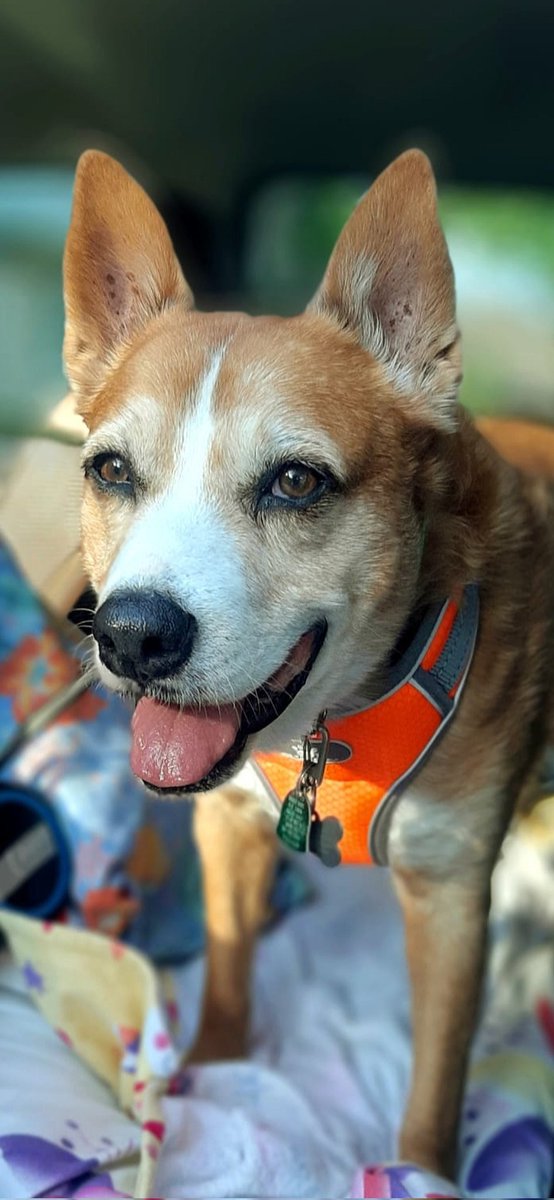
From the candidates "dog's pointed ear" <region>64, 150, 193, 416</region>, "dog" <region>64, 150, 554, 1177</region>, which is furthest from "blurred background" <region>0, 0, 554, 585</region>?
Answer: "dog" <region>64, 150, 554, 1177</region>

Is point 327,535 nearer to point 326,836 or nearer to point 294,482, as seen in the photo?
point 294,482

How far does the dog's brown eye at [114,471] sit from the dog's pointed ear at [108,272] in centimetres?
20

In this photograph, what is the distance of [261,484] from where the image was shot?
1.12m

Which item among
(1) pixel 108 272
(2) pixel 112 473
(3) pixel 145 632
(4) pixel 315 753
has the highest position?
(1) pixel 108 272

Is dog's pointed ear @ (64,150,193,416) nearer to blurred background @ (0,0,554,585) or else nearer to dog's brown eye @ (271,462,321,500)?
dog's brown eye @ (271,462,321,500)

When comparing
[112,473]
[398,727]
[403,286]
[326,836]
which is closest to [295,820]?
[326,836]

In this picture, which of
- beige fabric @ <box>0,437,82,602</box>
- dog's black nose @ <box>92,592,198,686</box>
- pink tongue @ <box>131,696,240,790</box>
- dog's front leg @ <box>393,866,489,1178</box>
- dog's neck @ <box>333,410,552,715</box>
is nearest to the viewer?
dog's black nose @ <box>92,592,198,686</box>

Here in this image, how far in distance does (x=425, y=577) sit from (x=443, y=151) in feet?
9.37

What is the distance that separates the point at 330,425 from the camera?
3.76 feet

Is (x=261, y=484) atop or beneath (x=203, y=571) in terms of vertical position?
atop

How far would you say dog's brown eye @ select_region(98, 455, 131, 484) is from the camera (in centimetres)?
118

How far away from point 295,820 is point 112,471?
49 centimetres

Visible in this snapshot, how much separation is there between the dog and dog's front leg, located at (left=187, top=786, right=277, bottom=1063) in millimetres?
212

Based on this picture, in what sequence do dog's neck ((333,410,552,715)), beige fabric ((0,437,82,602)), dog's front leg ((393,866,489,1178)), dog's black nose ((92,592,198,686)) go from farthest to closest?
beige fabric ((0,437,82,602)) < dog's front leg ((393,866,489,1178)) < dog's neck ((333,410,552,715)) < dog's black nose ((92,592,198,686))
